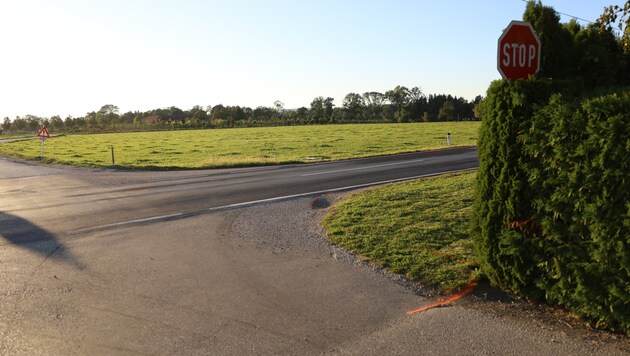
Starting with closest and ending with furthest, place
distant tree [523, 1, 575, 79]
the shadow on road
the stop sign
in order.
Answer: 1. the stop sign
2. distant tree [523, 1, 575, 79]
3. the shadow on road

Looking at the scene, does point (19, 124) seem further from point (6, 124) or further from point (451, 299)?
point (451, 299)

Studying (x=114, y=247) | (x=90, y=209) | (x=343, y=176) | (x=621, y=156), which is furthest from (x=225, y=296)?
(x=343, y=176)

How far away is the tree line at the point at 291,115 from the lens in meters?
95.8

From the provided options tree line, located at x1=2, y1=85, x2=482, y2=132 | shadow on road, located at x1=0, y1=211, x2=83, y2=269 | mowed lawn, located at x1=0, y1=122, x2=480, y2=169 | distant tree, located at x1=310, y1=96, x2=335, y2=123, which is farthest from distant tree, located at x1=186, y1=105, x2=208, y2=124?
shadow on road, located at x1=0, y1=211, x2=83, y2=269

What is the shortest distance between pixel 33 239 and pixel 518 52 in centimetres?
791

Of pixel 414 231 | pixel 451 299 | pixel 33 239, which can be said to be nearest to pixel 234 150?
pixel 33 239

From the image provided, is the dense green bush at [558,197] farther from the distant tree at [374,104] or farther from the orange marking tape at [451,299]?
the distant tree at [374,104]

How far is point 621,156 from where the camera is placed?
385 cm

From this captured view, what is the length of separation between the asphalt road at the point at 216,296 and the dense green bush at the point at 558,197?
39cm

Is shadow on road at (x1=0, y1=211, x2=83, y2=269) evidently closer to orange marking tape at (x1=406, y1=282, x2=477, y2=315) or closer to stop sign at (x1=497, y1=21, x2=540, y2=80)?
orange marking tape at (x1=406, y1=282, x2=477, y2=315)

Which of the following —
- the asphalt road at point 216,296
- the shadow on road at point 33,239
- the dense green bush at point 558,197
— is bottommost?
the asphalt road at point 216,296

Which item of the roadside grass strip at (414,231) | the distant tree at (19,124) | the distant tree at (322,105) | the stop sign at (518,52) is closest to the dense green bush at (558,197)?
the stop sign at (518,52)

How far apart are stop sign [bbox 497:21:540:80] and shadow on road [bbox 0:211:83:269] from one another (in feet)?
19.4

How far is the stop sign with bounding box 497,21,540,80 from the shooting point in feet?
17.5
